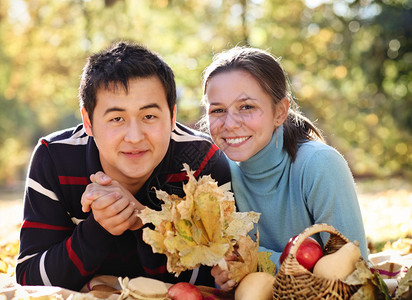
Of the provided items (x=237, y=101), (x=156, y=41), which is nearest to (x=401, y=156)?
(x=156, y=41)

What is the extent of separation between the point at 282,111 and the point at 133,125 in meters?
1.06

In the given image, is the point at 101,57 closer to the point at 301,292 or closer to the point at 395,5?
the point at 301,292

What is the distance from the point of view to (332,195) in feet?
8.89

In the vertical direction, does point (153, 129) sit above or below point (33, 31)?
below

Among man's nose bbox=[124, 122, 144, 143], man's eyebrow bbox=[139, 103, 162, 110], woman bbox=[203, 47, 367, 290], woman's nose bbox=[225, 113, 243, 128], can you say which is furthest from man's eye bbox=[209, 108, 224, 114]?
man's nose bbox=[124, 122, 144, 143]

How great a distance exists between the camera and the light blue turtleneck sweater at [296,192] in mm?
2707

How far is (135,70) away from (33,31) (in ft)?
40.4

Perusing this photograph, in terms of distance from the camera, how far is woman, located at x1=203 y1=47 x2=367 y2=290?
9.17ft

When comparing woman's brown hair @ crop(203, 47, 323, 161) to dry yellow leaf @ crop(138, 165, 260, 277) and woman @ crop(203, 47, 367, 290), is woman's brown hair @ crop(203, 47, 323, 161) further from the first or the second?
dry yellow leaf @ crop(138, 165, 260, 277)

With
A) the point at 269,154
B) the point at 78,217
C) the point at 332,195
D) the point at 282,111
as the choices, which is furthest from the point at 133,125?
the point at 332,195

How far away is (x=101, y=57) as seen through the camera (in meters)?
2.88

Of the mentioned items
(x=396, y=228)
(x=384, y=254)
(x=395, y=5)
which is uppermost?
(x=395, y=5)

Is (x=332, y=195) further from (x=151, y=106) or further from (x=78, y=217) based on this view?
(x=78, y=217)

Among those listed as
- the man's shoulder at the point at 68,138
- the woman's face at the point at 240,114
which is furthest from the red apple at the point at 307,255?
the man's shoulder at the point at 68,138
